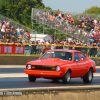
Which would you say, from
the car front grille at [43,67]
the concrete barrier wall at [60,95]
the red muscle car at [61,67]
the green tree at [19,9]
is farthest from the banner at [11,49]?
the green tree at [19,9]

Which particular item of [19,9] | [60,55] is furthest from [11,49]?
[19,9]

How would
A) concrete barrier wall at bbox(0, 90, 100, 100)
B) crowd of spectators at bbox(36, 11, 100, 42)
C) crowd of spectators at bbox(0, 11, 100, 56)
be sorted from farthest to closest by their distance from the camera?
crowd of spectators at bbox(36, 11, 100, 42)
crowd of spectators at bbox(0, 11, 100, 56)
concrete barrier wall at bbox(0, 90, 100, 100)

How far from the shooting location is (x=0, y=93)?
5.89 metres

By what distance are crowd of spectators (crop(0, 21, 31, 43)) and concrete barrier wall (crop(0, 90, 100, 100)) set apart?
21132mm

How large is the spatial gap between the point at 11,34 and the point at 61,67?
18.8 meters

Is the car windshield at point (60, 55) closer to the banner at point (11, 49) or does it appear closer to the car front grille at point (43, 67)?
the car front grille at point (43, 67)

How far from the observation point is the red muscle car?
1054cm

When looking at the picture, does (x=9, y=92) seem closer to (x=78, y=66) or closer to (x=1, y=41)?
(x=78, y=66)

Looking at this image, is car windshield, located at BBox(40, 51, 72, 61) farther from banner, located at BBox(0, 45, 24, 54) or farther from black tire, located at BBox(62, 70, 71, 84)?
banner, located at BBox(0, 45, 24, 54)

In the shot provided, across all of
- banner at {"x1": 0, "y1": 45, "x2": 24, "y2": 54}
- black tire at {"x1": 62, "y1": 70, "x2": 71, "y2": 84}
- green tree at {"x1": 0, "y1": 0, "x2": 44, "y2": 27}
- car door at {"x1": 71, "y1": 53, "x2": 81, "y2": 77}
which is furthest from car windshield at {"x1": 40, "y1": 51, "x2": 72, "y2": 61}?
green tree at {"x1": 0, "y1": 0, "x2": 44, "y2": 27}

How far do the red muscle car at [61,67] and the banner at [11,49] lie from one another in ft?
46.4

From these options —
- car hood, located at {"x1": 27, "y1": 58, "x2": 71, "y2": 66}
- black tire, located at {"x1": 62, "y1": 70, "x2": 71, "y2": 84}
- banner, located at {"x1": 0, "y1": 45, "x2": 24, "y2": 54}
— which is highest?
car hood, located at {"x1": 27, "y1": 58, "x2": 71, "y2": 66}

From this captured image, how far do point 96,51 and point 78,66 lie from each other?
1820 cm

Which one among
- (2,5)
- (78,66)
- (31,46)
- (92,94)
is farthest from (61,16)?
(2,5)
